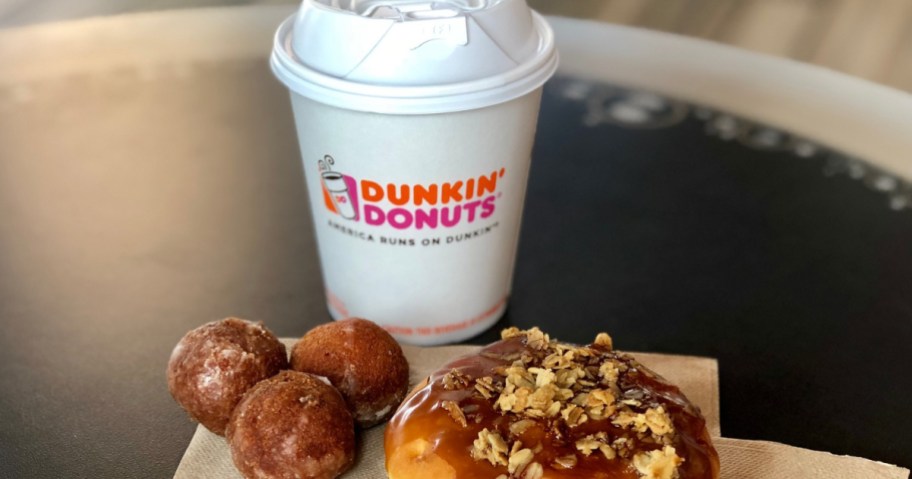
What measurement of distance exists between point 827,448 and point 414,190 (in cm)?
62

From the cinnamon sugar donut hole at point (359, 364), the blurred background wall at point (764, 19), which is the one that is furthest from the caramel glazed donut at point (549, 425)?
the blurred background wall at point (764, 19)

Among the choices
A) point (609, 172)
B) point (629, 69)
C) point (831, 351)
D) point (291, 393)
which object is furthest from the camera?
point (629, 69)

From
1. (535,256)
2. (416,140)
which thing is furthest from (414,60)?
(535,256)

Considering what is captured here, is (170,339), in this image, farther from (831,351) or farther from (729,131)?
(729,131)

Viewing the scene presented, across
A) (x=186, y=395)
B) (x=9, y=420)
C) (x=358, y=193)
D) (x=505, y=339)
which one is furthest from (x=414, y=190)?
(x=9, y=420)

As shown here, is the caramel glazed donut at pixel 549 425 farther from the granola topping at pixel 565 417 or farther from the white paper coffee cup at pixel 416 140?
the white paper coffee cup at pixel 416 140

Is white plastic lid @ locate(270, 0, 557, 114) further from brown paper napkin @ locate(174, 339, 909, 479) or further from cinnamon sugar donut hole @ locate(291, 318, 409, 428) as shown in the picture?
brown paper napkin @ locate(174, 339, 909, 479)

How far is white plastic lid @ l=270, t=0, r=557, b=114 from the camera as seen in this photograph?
0.91 m

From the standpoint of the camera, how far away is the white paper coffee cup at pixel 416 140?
92 centimetres

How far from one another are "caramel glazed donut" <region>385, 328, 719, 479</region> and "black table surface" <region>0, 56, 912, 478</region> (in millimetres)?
290

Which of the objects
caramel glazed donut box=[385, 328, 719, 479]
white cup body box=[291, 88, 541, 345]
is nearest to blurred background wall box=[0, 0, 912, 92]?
white cup body box=[291, 88, 541, 345]

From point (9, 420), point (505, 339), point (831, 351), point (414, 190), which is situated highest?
point (414, 190)

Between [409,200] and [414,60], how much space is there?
184 mm

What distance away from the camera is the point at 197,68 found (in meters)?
1.86
